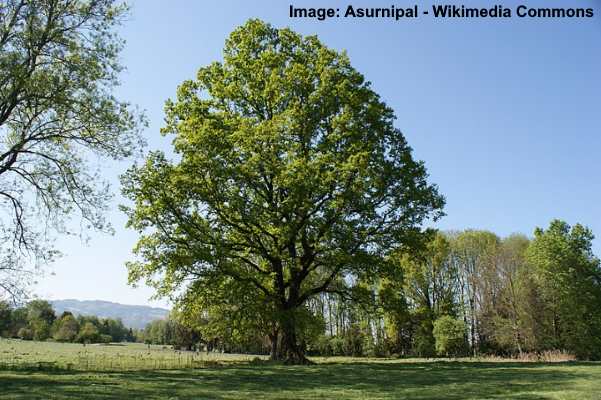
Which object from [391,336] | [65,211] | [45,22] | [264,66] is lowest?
[391,336]

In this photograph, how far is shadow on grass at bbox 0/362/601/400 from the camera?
554 inches

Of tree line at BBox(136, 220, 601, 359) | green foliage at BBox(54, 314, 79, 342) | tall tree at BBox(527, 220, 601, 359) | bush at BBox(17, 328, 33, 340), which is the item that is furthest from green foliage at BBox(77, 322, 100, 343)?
tall tree at BBox(527, 220, 601, 359)

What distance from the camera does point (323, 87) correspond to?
99.9ft

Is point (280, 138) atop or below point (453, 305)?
atop

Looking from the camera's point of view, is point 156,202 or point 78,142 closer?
point 78,142

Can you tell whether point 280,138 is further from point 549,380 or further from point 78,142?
point 549,380

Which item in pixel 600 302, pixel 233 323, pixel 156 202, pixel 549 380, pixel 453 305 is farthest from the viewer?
pixel 453 305

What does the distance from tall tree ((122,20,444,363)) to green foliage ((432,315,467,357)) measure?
94.7ft

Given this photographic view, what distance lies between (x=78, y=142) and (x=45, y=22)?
571cm

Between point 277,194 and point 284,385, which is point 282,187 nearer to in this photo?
point 277,194

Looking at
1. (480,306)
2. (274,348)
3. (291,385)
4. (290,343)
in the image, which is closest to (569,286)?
(480,306)

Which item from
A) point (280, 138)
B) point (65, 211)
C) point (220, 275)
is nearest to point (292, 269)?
point (220, 275)

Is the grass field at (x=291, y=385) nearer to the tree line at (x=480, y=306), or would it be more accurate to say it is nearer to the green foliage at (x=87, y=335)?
the tree line at (x=480, y=306)

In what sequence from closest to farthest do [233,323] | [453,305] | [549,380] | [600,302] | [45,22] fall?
[549,380] → [45,22] → [233,323] → [600,302] → [453,305]
